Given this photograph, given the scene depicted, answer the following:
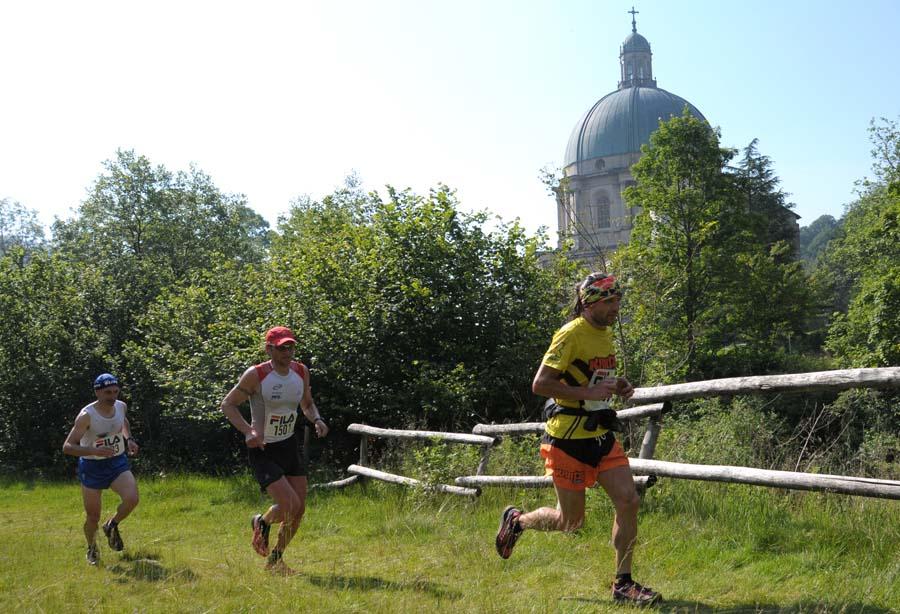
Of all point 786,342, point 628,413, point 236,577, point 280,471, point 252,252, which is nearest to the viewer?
point 236,577

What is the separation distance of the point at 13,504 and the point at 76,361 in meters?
6.00

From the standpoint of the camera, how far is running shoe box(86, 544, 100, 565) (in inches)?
306

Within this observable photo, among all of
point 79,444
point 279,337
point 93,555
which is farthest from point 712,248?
point 93,555

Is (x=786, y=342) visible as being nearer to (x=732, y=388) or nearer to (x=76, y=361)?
(x=76, y=361)

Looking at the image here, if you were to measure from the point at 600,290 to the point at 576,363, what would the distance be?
0.47m

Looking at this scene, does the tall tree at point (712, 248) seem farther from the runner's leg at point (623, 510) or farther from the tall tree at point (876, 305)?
the runner's leg at point (623, 510)

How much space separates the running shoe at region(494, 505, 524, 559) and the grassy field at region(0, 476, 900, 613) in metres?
0.25

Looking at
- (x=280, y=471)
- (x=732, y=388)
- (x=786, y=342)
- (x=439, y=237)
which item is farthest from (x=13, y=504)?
(x=786, y=342)

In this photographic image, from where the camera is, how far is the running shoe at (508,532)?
600 cm

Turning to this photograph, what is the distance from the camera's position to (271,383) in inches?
271

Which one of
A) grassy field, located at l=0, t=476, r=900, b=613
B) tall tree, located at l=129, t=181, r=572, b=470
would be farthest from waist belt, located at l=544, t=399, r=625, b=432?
tall tree, located at l=129, t=181, r=572, b=470

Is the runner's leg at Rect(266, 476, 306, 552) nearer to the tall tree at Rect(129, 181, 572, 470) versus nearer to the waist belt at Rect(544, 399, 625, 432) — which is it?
the waist belt at Rect(544, 399, 625, 432)

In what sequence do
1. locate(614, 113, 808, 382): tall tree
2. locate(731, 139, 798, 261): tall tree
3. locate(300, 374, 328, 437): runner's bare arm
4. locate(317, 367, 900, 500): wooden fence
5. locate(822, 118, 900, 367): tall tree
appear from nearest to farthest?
locate(317, 367, 900, 500): wooden fence
locate(300, 374, 328, 437): runner's bare arm
locate(822, 118, 900, 367): tall tree
locate(614, 113, 808, 382): tall tree
locate(731, 139, 798, 261): tall tree

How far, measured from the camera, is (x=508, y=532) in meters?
6.04
